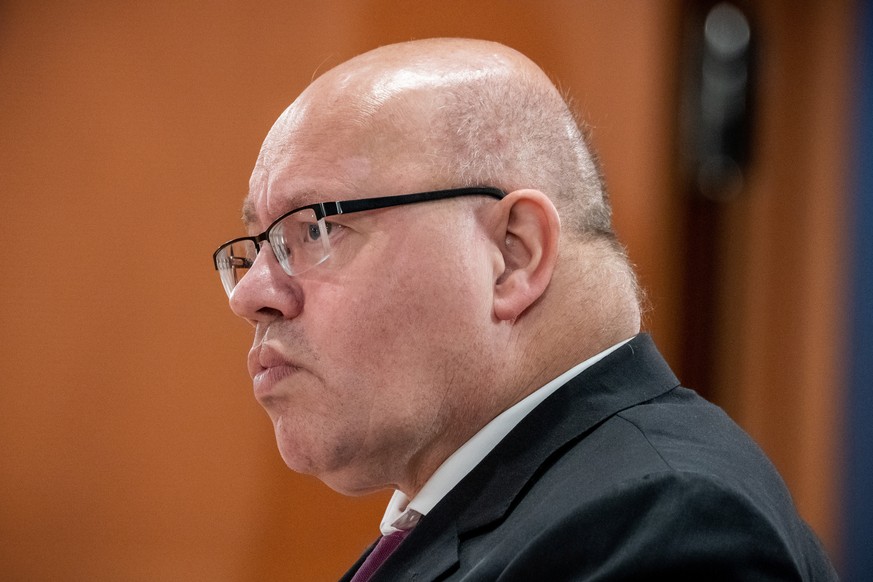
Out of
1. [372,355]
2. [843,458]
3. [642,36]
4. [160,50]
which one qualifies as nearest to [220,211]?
[160,50]

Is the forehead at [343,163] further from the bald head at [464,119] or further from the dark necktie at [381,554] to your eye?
the dark necktie at [381,554]

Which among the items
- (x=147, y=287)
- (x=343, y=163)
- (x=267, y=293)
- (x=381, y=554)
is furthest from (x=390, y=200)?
(x=147, y=287)

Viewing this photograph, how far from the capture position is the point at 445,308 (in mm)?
1048

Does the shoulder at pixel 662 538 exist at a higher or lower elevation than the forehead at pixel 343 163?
→ lower

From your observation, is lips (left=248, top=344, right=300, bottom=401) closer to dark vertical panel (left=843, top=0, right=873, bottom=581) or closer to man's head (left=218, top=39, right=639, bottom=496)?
man's head (left=218, top=39, right=639, bottom=496)

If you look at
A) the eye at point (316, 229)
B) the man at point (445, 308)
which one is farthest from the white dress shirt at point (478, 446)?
the eye at point (316, 229)

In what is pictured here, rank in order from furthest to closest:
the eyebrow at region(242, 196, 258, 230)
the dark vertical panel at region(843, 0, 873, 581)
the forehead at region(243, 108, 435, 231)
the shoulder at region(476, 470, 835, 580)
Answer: the dark vertical panel at region(843, 0, 873, 581)
the eyebrow at region(242, 196, 258, 230)
the forehead at region(243, 108, 435, 231)
the shoulder at region(476, 470, 835, 580)

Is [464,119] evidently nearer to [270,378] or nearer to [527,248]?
Result: [527,248]

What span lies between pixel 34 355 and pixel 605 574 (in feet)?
6.28

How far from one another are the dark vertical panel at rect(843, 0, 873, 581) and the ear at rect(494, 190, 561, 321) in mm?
1744

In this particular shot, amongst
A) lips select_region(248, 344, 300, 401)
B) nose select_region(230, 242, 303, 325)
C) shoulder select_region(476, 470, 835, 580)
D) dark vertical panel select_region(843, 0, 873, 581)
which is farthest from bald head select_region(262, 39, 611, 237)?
dark vertical panel select_region(843, 0, 873, 581)

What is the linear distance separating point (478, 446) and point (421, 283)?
0.65ft

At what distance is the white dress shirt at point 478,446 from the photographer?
1.06 m

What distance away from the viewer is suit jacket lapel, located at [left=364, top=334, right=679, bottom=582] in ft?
3.20
